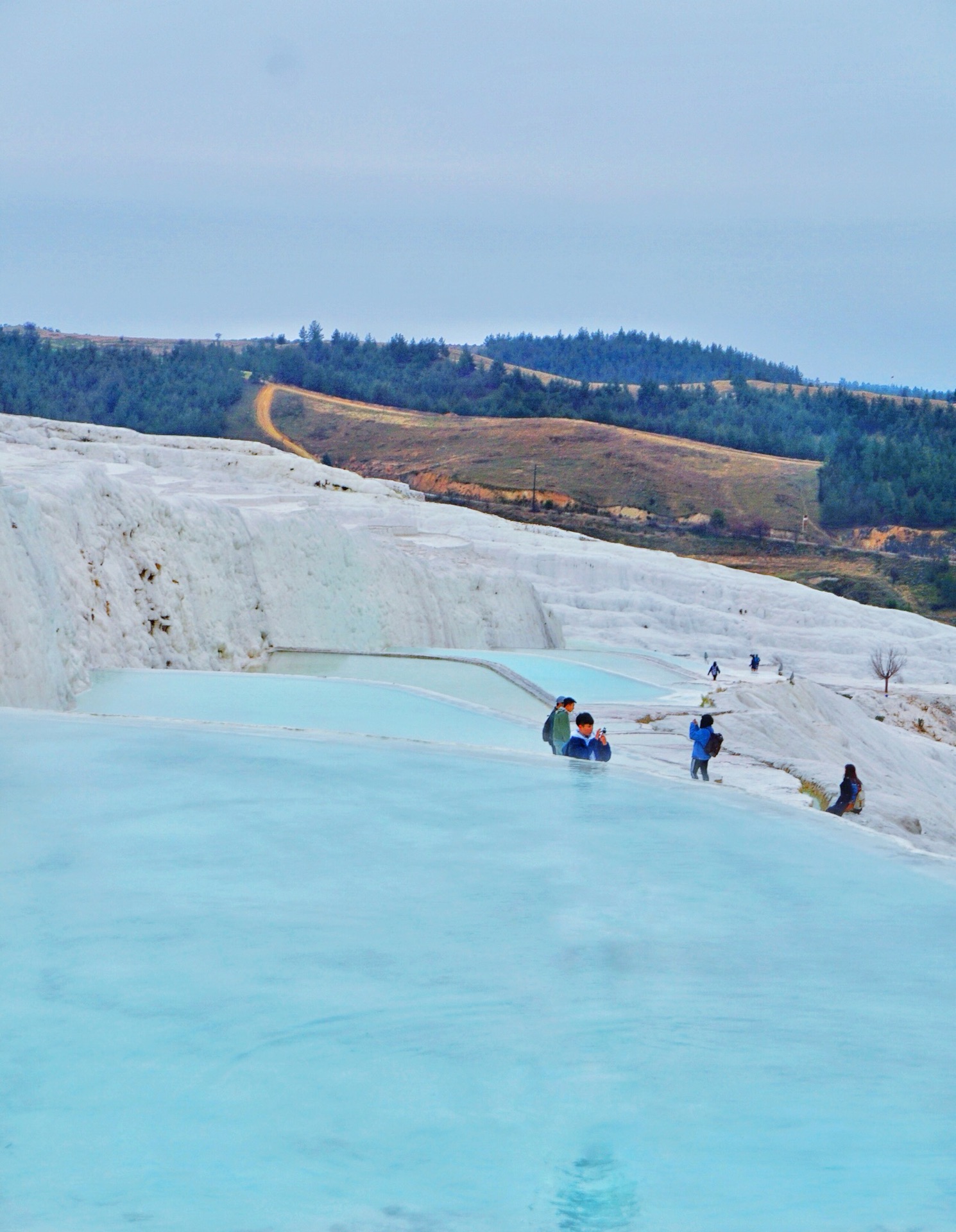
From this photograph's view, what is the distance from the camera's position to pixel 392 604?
1766cm

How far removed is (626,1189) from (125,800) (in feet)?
10.9

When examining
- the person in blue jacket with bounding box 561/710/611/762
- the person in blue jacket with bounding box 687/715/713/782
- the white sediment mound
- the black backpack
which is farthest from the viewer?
the white sediment mound

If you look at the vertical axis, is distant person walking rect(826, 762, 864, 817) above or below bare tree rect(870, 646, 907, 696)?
above

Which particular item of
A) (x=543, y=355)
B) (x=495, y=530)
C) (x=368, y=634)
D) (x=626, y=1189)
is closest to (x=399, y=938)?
(x=626, y=1189)

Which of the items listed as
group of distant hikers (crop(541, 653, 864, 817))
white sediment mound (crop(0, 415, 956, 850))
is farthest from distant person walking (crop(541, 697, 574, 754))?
white sediment mound (crop(0, 415, 956, 850))

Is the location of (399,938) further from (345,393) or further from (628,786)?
(345,393)

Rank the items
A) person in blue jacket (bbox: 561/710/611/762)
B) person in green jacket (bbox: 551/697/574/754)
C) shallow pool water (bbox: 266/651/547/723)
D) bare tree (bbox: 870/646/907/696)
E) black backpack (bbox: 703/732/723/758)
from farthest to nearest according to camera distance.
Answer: bare tree (bbox: 870/646/907/696)
shallow pool water (bbox: 266/651/547/723)
black backpack (bbox: 703/732/723/758)
person in green jacket (bbox: 551/697/574/754)
person in blue jacket (bbox: 561/710/611/762)

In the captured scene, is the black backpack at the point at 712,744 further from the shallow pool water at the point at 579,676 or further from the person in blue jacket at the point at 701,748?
the shallow pool water at the point at 579,676

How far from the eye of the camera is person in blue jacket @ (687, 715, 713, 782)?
26.9 feet

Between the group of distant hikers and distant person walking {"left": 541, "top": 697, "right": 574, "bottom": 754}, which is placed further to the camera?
distant person walking {"left": 541, "top": 697, "right": 574, "bottom": 754}

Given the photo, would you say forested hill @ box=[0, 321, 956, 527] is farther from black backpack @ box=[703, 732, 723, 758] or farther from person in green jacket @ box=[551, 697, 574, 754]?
person in green jacket @ box=[551, 697, 574, 754]

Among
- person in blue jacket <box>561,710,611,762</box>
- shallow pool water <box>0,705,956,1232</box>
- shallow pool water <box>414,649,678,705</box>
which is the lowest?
shallow pool water <box>414,649,678,705</box>

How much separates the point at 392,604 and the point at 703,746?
32.1 ft

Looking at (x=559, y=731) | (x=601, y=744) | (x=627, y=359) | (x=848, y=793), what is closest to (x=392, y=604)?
(x=848, y=793)
